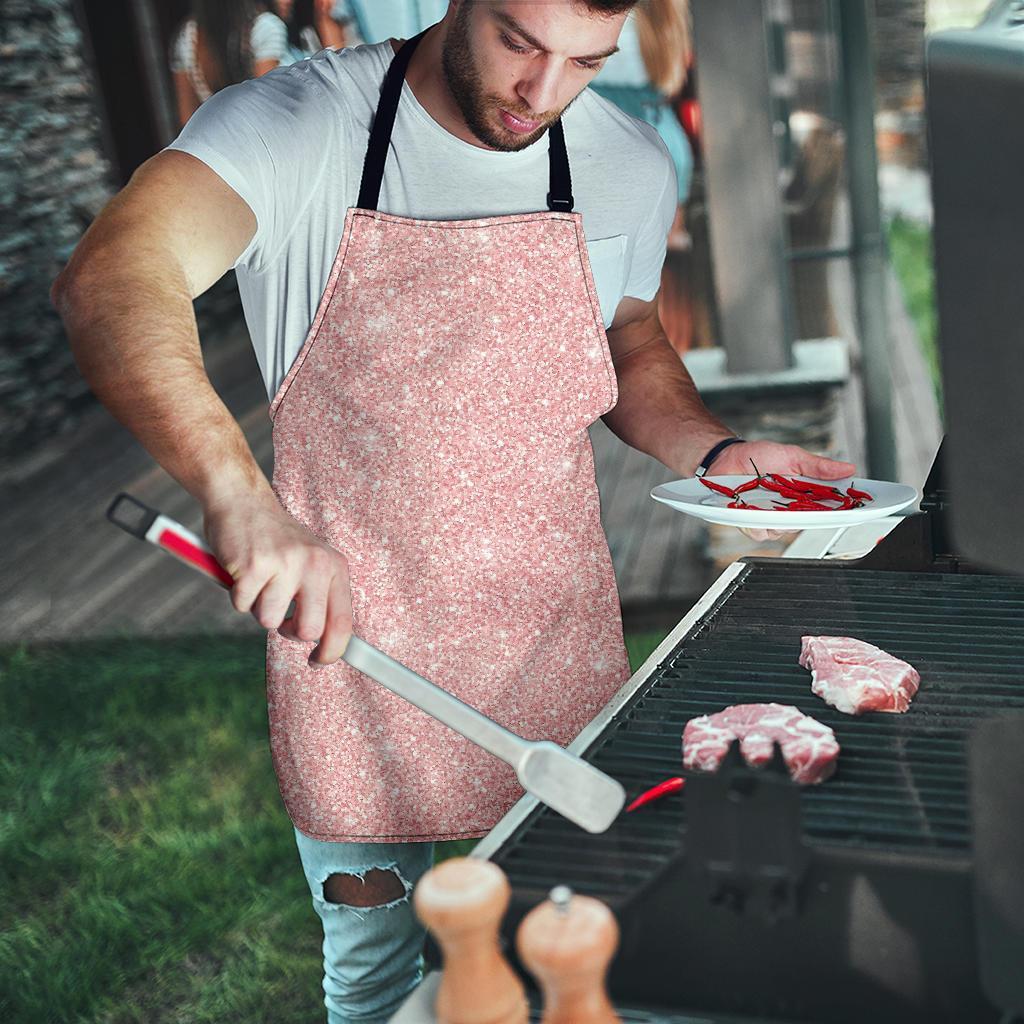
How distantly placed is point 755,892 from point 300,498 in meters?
0.99

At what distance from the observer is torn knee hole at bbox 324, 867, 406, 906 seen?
1862 mm

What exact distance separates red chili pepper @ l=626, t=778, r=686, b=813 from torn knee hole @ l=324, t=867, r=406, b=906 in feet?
2.41

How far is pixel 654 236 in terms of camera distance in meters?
2.06

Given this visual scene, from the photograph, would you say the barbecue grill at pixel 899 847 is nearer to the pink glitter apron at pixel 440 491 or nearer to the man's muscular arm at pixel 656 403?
the pink glitter apron at pixel 440 491

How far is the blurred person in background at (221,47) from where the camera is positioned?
6160 millimetres

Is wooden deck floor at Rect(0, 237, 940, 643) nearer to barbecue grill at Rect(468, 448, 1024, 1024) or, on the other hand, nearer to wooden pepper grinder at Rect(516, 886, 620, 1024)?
barbecue grill at Rect(468, 448, 1024, 1024)

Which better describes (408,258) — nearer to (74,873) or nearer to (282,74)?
(282,74)

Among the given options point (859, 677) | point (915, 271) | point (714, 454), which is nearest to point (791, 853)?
point (859, 677)

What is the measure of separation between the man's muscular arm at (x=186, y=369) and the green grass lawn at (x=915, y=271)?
7.74m

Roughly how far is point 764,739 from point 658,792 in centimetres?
14

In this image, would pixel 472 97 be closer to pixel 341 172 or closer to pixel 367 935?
pixel 341 172

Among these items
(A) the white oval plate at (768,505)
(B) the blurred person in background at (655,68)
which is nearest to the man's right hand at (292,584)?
(A) the white oval plate at (768,505)

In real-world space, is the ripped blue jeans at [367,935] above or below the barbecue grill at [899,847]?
below

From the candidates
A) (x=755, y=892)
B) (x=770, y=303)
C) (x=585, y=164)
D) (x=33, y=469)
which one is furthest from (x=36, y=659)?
(x=755, y=892)
